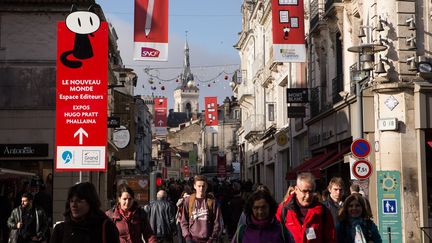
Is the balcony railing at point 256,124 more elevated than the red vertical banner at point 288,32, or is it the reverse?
the red vertical banner at point 288,32

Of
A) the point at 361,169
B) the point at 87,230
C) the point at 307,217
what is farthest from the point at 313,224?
the point at 361,169

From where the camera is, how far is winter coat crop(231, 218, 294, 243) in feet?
20.6

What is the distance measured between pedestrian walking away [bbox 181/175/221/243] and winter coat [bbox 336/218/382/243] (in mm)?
3262

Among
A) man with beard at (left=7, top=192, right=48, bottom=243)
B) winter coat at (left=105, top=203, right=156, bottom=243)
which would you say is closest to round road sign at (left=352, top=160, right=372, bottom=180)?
man with beard at (left=7, top=192, right=48, bottom=243)

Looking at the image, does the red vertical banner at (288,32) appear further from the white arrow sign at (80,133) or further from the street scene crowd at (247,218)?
the white arrow sign at (80,133)

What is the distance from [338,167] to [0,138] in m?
11.6

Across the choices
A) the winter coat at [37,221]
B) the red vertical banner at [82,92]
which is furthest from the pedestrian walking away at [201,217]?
the winter coat at [37,221]

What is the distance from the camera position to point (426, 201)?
62.2 ft

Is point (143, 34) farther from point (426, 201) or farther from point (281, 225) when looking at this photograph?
point (281, 225)

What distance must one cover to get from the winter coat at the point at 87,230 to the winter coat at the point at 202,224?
505 cm

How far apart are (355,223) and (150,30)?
1324 centimetres

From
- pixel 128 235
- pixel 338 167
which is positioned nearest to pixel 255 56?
pixel 338 167

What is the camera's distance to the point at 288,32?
920 inches

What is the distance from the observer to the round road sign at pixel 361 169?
15.4 meters
